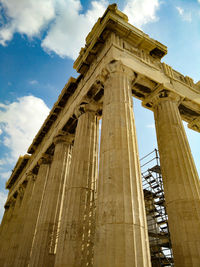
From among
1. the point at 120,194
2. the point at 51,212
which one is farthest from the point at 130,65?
the point at 51,212

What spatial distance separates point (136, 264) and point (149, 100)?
16.9m

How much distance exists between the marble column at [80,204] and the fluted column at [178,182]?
630 cm

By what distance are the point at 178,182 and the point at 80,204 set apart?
812 cm

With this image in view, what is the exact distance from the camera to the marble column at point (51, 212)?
802 inches

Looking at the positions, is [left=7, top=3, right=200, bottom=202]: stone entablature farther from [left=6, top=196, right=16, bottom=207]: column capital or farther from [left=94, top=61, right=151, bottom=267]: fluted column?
[left=6, top=196, right=16, bottom=207]: column capital

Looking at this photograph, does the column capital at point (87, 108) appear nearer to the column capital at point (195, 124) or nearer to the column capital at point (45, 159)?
the column capital at point (45, 159)

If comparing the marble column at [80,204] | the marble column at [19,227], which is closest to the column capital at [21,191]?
the marble column at [19,227]

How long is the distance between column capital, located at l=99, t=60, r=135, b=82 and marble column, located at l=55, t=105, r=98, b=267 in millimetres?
5208

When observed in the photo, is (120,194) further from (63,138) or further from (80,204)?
(63,138)

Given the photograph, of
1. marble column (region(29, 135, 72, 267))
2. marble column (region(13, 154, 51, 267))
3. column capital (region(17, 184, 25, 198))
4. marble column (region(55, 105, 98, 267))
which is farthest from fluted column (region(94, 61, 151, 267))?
column capital (region(17, 184, 25, 198))

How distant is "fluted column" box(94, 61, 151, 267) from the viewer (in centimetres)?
964

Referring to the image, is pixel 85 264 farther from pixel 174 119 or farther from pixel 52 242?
pixel 174 119

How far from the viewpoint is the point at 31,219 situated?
27891 millimetres

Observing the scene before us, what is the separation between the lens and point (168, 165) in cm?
1742
